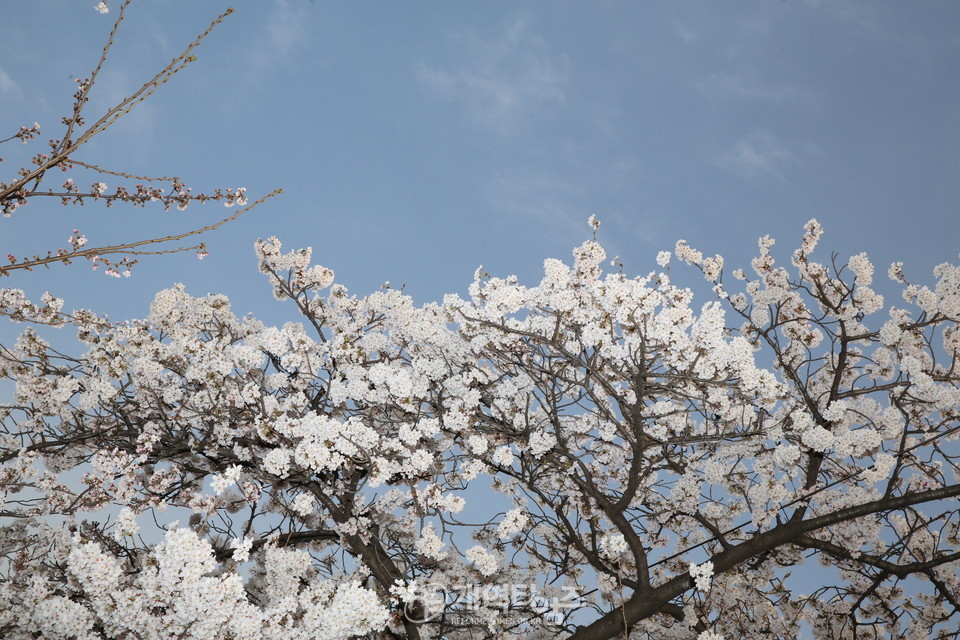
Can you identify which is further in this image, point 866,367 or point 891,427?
point 866,367

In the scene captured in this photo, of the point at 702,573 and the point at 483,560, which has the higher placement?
the point at 483,560

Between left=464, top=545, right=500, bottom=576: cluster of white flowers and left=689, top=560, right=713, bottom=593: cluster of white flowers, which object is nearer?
left=689, top=560, right=713, bottom=593: cluster of white flowers

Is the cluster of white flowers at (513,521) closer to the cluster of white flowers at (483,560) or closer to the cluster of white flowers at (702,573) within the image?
the cluster of white flowers at (483,560)

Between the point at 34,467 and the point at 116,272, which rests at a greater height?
the point at 34,467

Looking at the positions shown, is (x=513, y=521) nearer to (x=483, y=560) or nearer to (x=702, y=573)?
(x=483, y=560)

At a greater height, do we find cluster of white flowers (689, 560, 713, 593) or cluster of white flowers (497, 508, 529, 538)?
cluster of white flowers (497, 508, 529, 538)

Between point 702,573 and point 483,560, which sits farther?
point 483,560

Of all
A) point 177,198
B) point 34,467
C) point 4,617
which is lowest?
point 4,617

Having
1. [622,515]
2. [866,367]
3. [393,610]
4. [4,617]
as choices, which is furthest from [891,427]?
[4,617]

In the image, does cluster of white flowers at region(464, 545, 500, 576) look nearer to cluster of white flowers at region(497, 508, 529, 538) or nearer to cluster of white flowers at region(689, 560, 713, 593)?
cluster of white flowers at region(497, 508, 529, 538)

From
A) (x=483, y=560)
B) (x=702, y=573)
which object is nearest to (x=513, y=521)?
(x=483, y=560)

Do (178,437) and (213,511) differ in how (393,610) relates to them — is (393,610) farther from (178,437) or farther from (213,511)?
(178,437)

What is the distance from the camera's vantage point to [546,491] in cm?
850

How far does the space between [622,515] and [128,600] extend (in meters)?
4.71
